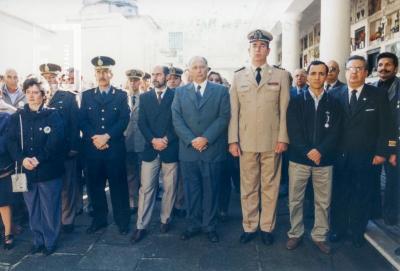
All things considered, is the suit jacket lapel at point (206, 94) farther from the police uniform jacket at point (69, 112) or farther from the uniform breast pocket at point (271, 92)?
the police uniform jacket at point (69, 112)

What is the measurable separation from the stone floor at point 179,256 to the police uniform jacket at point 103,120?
0.95 meters

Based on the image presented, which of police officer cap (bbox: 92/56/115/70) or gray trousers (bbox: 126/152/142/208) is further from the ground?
police officer cap (bbox: 92/56/115/70)

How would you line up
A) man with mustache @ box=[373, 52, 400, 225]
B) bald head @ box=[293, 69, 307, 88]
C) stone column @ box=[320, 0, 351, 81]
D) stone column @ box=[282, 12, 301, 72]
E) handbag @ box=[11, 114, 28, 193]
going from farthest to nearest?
stone column @ box=[282, 12, 301, 72], stone column @ box=[320, 0, 351, 81], bald head @ box=[293, 69, 307, 88], man with mustache @ box=[373, 52, 400, 225], handbag @ box=[11, 114, 28, 193]

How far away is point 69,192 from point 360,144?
10.9 feet

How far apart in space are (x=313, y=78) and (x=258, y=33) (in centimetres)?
73

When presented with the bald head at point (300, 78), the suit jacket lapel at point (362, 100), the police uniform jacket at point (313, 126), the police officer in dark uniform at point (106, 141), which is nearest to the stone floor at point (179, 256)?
the police officer in dark uniform at point (106, 141)

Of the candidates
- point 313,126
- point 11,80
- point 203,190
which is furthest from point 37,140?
point 313,126

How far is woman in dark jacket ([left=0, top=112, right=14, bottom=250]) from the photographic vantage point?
384 cm

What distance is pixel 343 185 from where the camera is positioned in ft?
12.7

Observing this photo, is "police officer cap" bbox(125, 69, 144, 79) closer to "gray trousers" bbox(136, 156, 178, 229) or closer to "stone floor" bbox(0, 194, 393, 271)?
"gray trousers" bbox(136, 156, 178, 229)

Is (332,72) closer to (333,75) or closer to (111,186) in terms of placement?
(333,75)

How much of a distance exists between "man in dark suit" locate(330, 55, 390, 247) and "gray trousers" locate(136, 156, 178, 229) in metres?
1.81

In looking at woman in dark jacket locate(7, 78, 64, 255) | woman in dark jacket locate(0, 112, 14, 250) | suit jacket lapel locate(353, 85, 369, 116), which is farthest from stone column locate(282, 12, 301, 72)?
woman in dark jacket locate(0, 112, 14, 250)

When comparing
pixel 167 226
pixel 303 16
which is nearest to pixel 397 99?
pixel 167 226
